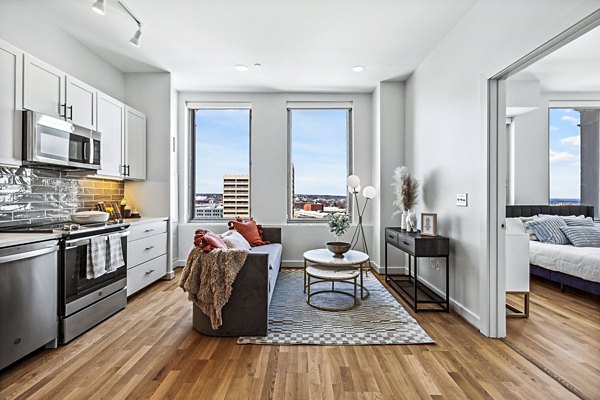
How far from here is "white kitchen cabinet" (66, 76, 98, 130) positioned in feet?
10.1

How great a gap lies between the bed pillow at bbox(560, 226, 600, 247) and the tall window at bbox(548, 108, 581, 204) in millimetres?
1160

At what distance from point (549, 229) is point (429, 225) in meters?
2.18

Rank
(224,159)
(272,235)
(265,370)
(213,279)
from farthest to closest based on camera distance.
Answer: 1. (224,159)
2. (272,235)
3. (213,279)
4. (265,370)

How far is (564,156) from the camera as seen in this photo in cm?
527

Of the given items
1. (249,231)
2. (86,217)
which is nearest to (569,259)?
(249,231)

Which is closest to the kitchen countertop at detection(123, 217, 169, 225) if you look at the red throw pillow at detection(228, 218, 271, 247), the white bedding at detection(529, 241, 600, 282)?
the red throw pillow at detection(228, 218, 271, 247)

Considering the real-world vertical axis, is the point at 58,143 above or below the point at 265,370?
above

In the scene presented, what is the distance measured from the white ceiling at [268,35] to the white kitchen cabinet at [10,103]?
804 millimetres

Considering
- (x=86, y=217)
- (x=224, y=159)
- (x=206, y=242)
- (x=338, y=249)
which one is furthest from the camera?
(x=224, y=159)

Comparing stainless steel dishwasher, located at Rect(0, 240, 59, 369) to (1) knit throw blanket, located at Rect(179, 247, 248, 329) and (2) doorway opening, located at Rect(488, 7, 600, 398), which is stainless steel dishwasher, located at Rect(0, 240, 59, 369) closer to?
(1) knit throw blanket, located at Rect(179, 247, 248, 329)

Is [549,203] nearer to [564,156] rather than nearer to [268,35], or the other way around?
[564,156]

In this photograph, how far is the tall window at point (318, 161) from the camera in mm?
5387

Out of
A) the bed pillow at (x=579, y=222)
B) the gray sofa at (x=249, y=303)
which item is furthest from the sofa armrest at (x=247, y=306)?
the bed pillow at (x=579, y=222)

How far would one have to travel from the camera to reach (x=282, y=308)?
10.7ft
